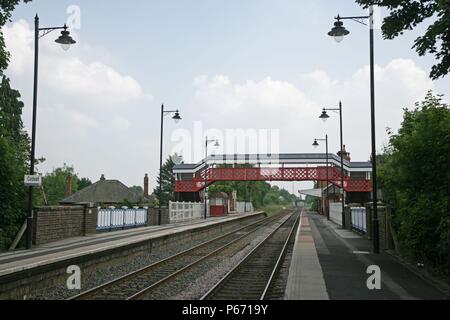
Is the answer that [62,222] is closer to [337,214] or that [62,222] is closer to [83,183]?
[337,214]

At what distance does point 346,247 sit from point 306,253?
10.6ft

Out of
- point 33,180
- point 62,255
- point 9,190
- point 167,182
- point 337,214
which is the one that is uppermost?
point 167,182

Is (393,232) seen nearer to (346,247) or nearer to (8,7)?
(346,247)

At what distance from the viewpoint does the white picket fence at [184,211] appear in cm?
3932

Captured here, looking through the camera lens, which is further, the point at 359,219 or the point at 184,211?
the point at 184,211

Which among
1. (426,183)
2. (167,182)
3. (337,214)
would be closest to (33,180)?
(426,183)

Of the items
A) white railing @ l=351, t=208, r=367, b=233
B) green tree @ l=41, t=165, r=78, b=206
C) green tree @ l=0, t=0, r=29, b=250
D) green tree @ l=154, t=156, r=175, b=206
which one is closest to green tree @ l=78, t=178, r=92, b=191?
green tree @ l=41, t=165, r=78, b=206

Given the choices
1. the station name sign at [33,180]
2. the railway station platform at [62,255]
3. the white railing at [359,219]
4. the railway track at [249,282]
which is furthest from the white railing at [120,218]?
the white railing at [359,219]

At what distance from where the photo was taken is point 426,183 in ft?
43.9

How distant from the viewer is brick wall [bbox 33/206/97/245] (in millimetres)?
18105

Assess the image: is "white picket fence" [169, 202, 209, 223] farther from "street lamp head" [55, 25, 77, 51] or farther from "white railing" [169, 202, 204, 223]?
"street lamp head" [55, 25, 77, 51]

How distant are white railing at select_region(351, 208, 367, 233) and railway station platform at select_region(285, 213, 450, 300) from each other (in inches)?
293
